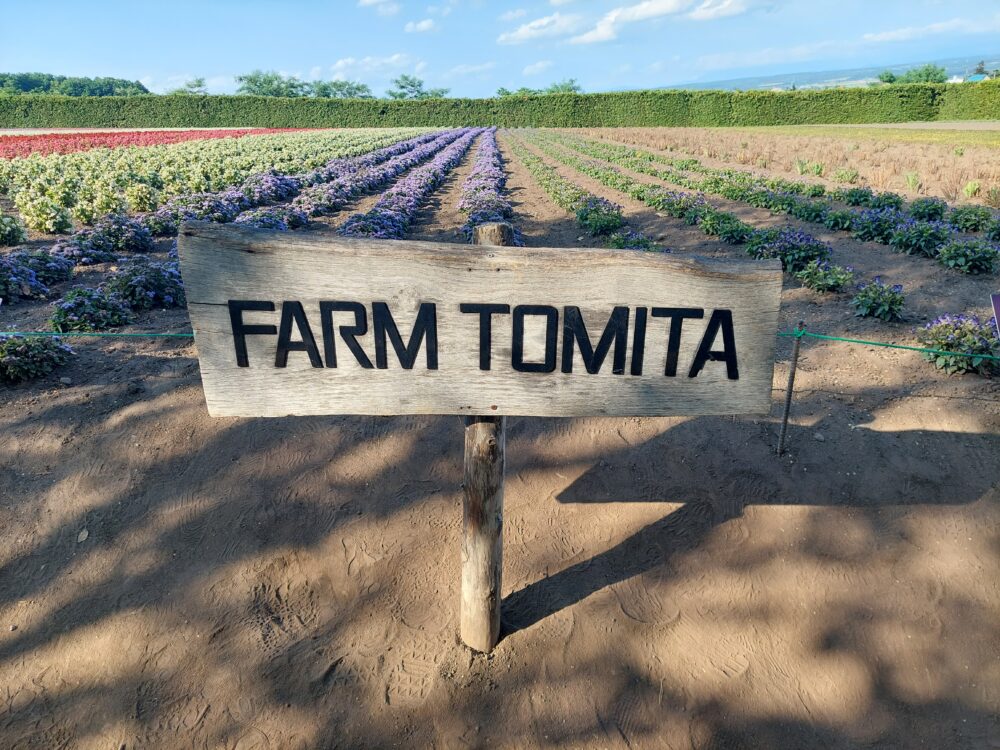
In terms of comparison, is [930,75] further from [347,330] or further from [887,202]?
[347,330]

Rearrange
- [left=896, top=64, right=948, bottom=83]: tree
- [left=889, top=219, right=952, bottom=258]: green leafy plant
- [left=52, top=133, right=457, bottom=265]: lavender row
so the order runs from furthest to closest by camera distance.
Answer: [left=896, top=64, right=948, bottom=83]: tree
[left=52, top=133, right=457, bottom=265]: lavender row
[left=889, top=219, right=952, bottom=258]: green leafy plant

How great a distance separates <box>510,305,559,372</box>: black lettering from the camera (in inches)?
87.1

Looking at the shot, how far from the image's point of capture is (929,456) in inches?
170

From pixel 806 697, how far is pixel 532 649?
1.41 m

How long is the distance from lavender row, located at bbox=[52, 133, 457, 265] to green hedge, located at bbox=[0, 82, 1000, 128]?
5205 centimetres

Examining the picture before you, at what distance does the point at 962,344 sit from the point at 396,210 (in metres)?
10.3

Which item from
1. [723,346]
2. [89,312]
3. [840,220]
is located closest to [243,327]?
[723,346]

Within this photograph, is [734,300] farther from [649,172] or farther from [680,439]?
[649,172]

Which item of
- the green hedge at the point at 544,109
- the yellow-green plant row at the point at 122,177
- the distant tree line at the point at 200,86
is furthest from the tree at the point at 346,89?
the yellow-green plant row at the point at 122,177

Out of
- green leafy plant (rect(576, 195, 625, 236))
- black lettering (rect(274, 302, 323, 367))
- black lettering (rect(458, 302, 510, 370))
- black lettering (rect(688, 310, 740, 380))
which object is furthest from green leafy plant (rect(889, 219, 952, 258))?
black lettering (rect(274, 302, 323, 367))

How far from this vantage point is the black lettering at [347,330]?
2.21m

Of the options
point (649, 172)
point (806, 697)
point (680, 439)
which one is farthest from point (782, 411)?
point (649, 172)

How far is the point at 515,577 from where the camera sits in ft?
12.1

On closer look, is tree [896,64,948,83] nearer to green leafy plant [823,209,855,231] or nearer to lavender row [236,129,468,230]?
lavender row [236,129,468,230]
